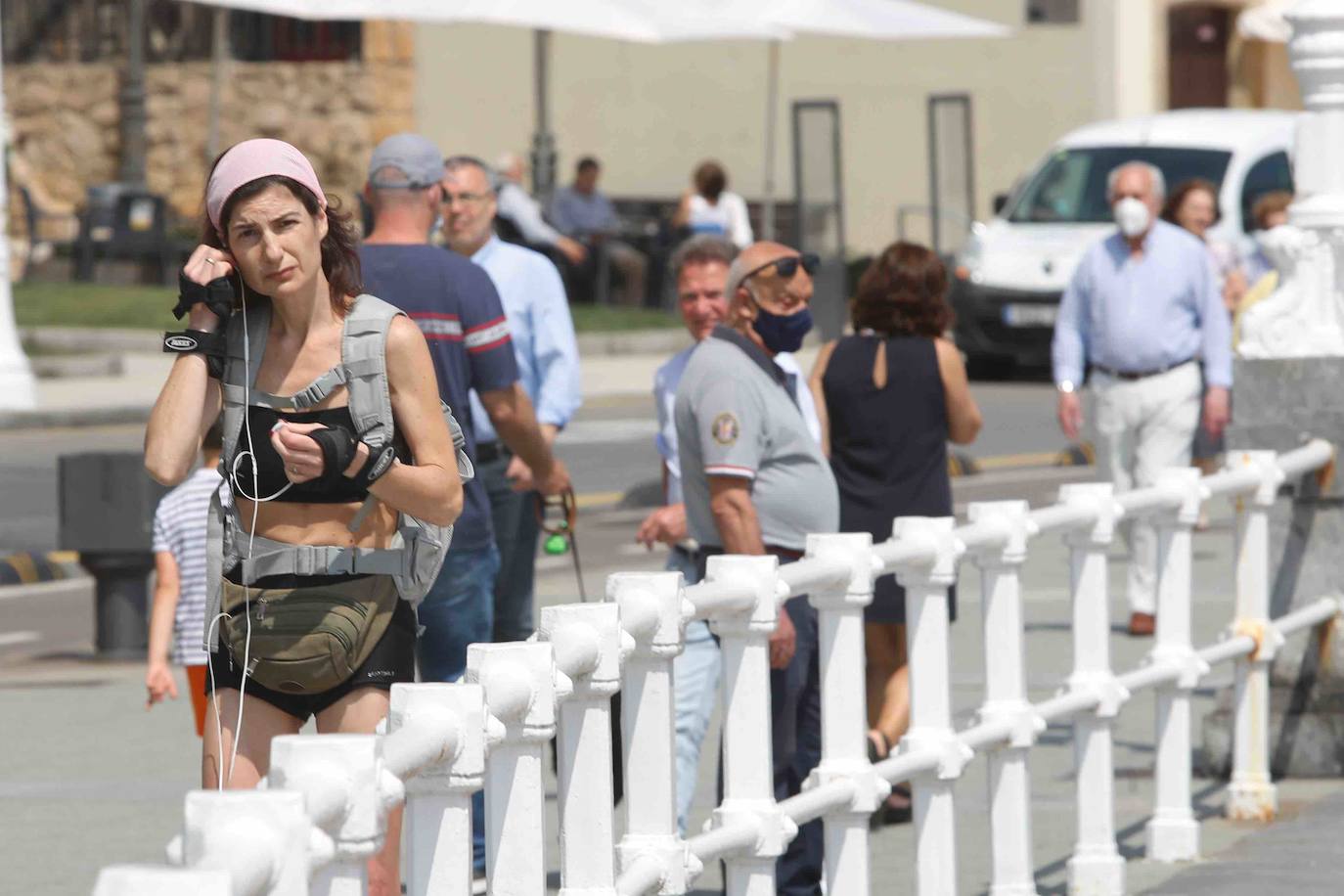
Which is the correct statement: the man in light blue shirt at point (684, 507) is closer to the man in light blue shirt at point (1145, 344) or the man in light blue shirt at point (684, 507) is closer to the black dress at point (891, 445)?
the black dress at point (891, 445)

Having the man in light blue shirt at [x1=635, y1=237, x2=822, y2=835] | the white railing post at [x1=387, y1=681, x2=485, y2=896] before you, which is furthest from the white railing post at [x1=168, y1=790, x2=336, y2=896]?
the man in light blue shirt at [x1=635, y1=237, x2=822, y2=835]

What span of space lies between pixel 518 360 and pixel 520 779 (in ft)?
13.5

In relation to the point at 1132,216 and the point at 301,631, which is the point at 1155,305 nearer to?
the point at 1132,216

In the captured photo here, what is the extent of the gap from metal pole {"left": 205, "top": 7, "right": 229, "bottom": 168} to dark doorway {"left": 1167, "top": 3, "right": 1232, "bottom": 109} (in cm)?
1183

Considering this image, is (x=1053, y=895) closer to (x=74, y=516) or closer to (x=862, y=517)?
(x=862, y=517)

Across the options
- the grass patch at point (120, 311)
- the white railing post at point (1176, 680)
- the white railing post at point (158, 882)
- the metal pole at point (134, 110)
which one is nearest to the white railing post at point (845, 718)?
the white railing post at point (1176, 680)

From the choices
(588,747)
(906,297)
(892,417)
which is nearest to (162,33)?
(906,297)

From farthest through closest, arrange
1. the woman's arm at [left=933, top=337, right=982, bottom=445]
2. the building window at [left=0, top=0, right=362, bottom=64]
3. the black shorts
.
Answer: the building window at [left=0, top=0, right=362, bottom=64] → the woman's arm at [left=933, top=337, right=982, bottom=445] → the black shorts

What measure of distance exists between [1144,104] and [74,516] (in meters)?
25.9

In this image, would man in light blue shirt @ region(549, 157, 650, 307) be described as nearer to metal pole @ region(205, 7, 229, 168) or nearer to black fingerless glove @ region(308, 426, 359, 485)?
metal pole @ region(205, 7, 229, 168)

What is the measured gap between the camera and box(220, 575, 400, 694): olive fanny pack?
4906 mm

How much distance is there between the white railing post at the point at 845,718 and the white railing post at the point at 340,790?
2.48m

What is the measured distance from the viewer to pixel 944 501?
8.24 m

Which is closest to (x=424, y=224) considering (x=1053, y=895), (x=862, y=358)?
(x=862, y=358)
